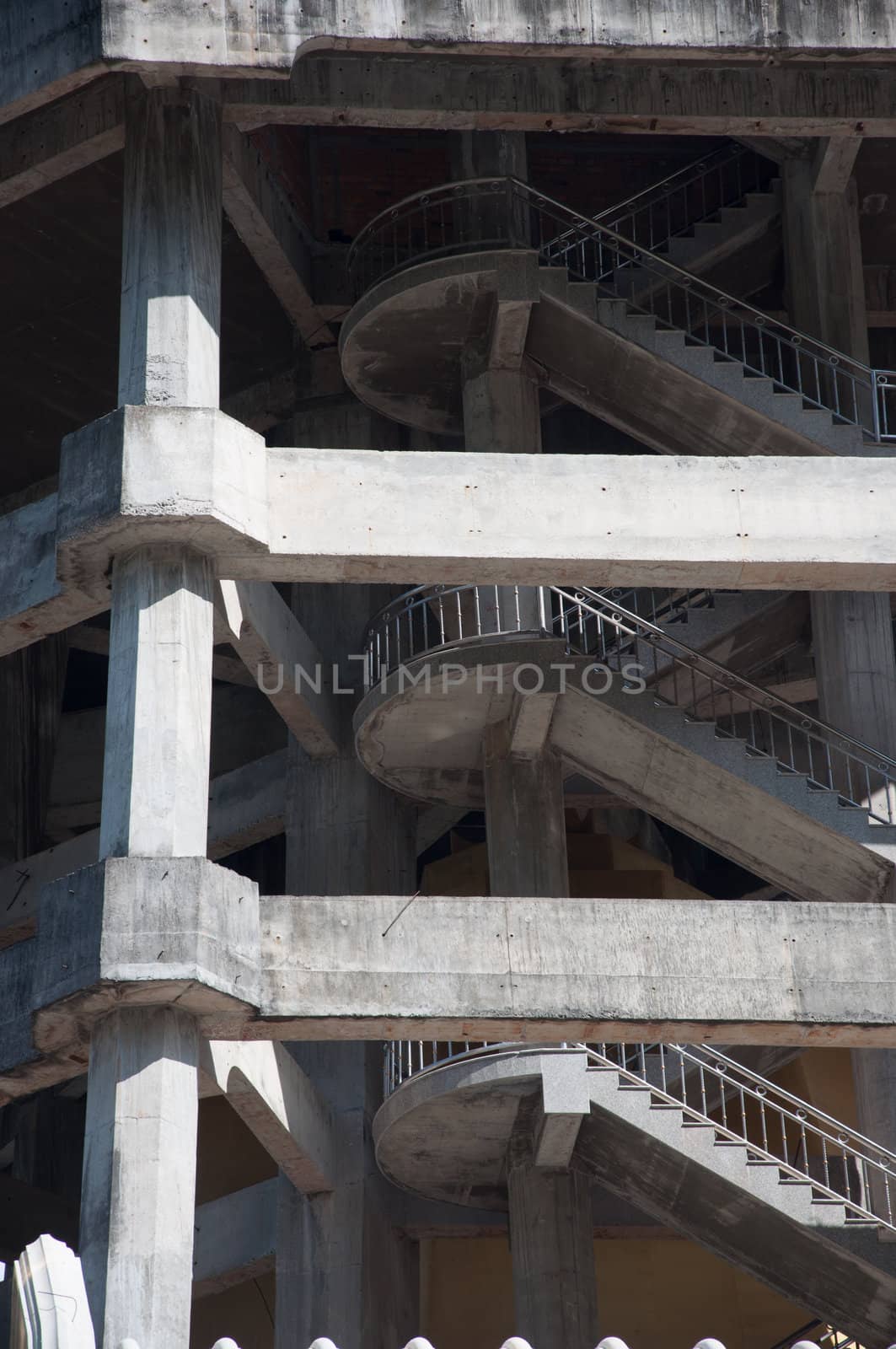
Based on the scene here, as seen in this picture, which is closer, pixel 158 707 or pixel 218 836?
pixel 158 707

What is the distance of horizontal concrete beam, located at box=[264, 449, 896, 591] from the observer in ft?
55.8

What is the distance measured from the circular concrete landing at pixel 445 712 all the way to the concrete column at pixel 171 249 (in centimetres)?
460

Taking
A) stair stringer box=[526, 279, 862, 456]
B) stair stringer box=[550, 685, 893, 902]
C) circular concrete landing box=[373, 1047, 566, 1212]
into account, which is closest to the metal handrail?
stair stringer box=[550, 685, 893, 902]

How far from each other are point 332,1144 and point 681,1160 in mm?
4639

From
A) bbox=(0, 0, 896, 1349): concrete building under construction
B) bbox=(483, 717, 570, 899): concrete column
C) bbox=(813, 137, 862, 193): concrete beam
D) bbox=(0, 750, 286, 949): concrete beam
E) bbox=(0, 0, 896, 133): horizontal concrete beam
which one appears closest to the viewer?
bbox=(0, 0, 896, 1349): concrete building under construction

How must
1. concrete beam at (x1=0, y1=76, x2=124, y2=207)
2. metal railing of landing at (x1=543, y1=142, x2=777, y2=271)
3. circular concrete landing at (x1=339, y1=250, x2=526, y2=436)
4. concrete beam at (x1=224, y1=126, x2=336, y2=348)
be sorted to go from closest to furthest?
1. concrete beam at (x1=0, y1=76, x2=124, y2=207)
2. circular concrete landing at (x1=339, y1=250, x2=526, y2=436)
3. concrete beam at (x1=224, y1=126, x2=336, y2=348)
4. metal railing of landing at (x1=543, y1=142, x2=777, y2=271)

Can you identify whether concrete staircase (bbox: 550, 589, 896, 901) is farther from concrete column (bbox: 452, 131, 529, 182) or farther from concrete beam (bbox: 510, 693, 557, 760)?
concrete column (bbox: 452, 131, 529, 182)

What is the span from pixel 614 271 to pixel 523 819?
5769 millimetres

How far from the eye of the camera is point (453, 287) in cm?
2261

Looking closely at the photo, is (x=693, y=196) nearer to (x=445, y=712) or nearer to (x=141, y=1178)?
(x=445, y=712)

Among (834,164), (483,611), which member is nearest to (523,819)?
(483,611)

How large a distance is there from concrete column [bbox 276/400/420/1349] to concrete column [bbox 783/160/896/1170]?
5.53 meters

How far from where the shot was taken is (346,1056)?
79.2 ft

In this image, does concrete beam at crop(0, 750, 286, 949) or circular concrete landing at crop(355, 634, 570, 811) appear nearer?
circular concrete landing at crop(355, 634, 570, 811)
